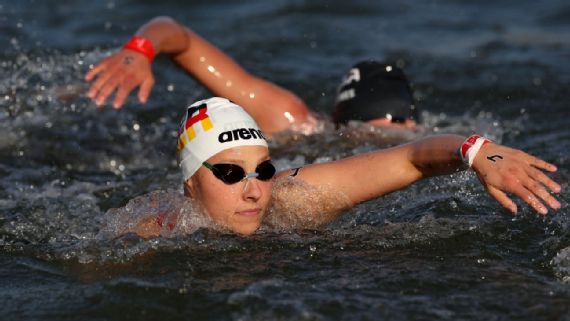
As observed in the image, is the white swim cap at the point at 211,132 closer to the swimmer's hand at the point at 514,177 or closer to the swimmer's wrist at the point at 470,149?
the swimmer's wrist at the point at 470,149

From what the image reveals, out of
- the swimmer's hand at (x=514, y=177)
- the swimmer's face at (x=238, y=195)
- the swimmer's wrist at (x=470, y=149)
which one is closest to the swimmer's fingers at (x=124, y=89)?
the swimmer's face at (x=238, y=195)

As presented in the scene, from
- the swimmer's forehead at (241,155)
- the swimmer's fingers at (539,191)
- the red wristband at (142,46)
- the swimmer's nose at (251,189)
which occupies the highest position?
the red wristband at (142,46)

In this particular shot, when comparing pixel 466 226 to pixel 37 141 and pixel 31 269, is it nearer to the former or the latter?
pixel 31 269

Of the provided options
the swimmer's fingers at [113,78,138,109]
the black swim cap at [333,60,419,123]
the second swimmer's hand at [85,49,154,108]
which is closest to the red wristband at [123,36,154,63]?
the second swimmer's hand at [85,49,154,108]

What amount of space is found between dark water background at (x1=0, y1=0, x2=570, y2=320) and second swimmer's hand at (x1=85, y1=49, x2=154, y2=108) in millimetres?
844

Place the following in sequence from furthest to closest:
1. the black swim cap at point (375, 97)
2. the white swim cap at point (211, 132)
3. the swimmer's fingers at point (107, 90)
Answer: the black swim cap at point (375, 97), the swimmer's fingers at point (107, 90), the white swim cap at point (211, 132)

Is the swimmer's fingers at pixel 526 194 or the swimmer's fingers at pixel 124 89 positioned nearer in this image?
the swimmer's fingers at pixel 526 194

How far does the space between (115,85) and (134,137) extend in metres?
2.71

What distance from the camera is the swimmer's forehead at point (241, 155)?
218 inches

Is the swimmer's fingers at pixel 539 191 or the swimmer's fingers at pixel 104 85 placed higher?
the swimmer's fingers at pixel 104 85

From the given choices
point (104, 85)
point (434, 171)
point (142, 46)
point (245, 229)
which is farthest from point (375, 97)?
point (245, 229)

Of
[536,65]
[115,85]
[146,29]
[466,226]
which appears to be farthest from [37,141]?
[536,65]

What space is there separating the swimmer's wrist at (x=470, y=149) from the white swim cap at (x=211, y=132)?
1158mm

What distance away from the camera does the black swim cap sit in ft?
26.9
